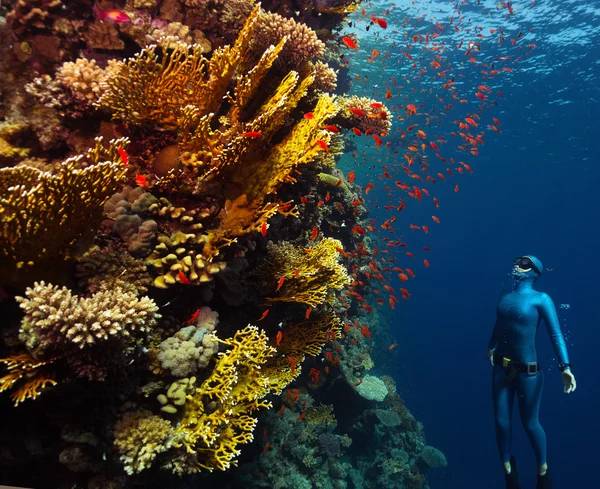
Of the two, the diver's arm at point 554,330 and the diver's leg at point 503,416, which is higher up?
the diver's arm at point 554,330

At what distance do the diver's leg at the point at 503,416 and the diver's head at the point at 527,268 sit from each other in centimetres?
238

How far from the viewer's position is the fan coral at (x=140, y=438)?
290 cm

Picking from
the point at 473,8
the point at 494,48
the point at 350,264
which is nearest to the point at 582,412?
the point at 494,48

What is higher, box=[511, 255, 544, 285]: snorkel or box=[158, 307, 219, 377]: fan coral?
box=[511, 255, 544, 285]: snorkel

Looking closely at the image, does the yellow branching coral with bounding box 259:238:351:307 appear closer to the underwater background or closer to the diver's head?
the underwater background

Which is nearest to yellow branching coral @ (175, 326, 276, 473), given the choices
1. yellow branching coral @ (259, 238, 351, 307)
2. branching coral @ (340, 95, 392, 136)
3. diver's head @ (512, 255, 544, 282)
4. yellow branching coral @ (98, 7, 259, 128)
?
yellow branching coral @ (259, 238, 351, 307)

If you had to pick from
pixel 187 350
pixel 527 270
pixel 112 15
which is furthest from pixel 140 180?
pixel 527 270

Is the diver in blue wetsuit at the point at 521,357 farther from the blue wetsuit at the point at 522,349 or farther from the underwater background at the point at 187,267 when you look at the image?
the underwater background at the point at 187,267

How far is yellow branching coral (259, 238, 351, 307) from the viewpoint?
15.3 feet

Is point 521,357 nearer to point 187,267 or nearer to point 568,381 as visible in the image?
point 568,381

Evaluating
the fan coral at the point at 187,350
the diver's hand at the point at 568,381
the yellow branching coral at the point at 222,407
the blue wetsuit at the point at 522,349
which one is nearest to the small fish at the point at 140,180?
the fan coral at the point at 187,350

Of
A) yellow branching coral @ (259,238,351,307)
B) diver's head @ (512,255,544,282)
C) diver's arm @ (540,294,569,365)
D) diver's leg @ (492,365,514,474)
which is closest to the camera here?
yellow branching coral @ (259,238,351,307)

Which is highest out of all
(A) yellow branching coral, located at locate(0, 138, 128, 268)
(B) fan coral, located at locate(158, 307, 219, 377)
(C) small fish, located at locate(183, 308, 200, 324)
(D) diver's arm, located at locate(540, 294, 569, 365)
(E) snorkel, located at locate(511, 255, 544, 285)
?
(E) snorkel, located at locate(511, 255, 544, 285)

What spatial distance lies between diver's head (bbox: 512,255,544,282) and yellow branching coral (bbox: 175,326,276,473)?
730 centimetres
